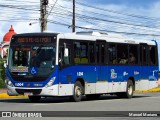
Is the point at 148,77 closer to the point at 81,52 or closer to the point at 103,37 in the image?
the point at 103,37

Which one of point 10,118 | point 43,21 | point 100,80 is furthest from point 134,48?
point 10,118

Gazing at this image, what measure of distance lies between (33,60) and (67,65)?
156cm

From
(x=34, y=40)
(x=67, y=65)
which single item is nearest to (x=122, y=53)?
(x=67, y=65)

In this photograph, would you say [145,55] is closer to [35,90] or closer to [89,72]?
[89,72]

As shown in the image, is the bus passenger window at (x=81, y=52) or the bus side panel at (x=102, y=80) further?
the bus side panel at (x=102, y=80)

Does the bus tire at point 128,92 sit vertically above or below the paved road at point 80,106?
below

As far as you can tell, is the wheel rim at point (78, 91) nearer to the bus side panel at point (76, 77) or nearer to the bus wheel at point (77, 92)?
the bus wheel at point (77, 92)

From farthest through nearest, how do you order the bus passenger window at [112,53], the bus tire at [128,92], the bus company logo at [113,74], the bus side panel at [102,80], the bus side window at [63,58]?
the bus tire at [128,92]
the bus company logo at [113,74]
the bus passenger window at [112,53]
the bus side panel at [102,80]
the bus side window at [63,58]

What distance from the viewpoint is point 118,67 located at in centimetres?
2909

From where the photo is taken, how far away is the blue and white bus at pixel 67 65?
24.4 m

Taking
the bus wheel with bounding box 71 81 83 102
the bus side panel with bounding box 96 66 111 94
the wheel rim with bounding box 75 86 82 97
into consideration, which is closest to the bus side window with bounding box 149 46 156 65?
the bus side panel with bounding box 96 66 111 94

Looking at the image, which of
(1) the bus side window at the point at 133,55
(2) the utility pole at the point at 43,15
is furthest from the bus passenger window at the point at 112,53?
(2) the utility pole at the point at 43,15

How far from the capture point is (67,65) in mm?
24938

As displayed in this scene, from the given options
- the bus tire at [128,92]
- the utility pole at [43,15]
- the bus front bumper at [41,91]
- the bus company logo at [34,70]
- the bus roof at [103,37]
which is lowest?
the bus tire at [128,92]
